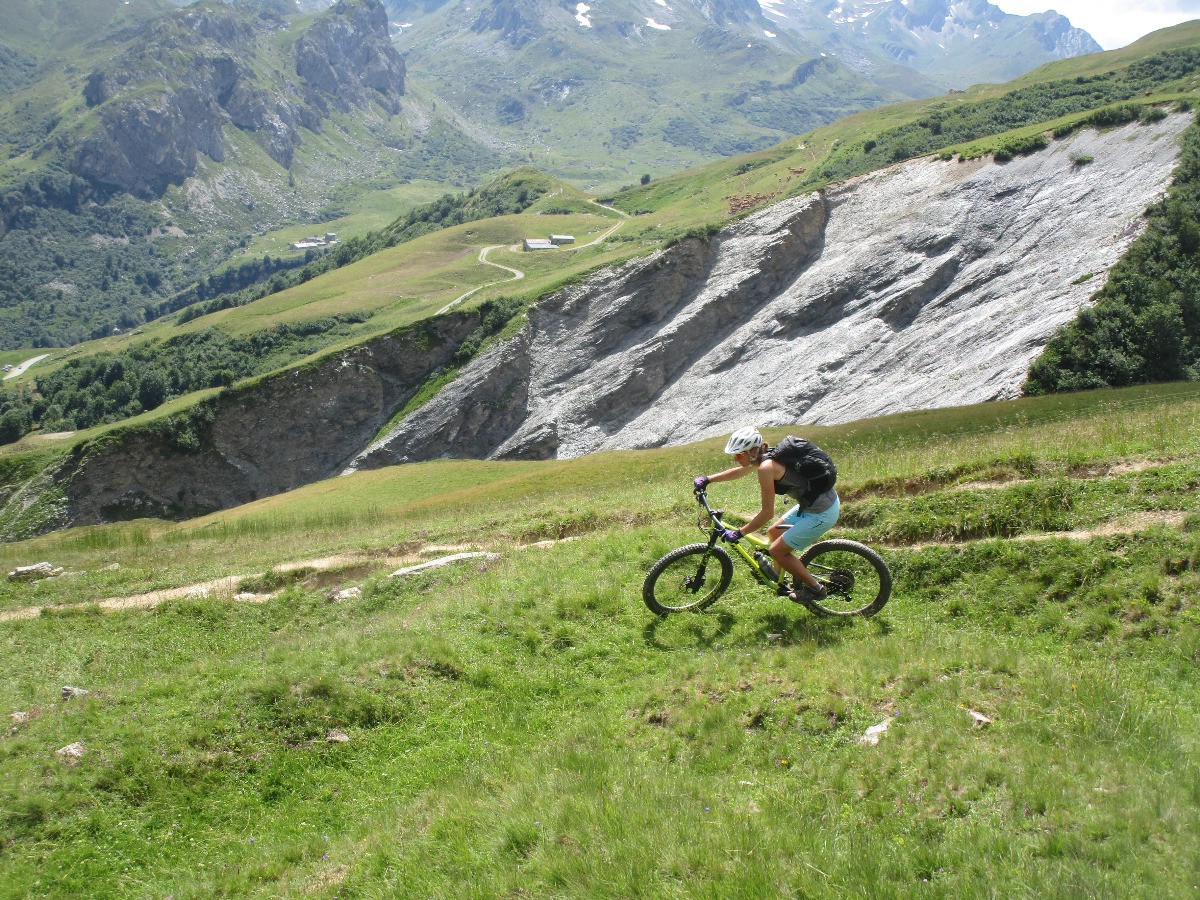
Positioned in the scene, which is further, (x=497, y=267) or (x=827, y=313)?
(x=497, y=267)

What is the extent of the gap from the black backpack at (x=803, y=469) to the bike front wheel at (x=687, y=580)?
7.48 feet

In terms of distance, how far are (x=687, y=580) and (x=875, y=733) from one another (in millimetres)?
5466

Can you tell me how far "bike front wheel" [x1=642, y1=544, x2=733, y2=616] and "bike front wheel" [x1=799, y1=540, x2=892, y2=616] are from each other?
1710mm

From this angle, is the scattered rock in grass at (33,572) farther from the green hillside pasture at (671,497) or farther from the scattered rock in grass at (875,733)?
the scattered rock in grass at (875,733)

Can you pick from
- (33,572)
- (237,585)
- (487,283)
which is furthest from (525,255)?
(237,585)

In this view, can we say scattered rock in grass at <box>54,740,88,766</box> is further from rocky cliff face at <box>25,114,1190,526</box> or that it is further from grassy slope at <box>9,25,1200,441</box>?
grassy slope at <box>9,25,1200,441</box>

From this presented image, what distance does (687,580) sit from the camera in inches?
561

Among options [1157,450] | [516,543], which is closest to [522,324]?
[516,543]

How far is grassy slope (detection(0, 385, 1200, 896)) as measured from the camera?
6871mm

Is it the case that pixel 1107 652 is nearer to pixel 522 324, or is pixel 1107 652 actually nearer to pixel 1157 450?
pixel 1157 450

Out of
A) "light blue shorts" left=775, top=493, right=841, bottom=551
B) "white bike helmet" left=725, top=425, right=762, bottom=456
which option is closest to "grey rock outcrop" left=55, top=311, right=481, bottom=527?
"white bike helmet" left=725, top=425, right=762, bottom=456

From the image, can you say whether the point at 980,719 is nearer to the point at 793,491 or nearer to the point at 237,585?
the point at 793,491

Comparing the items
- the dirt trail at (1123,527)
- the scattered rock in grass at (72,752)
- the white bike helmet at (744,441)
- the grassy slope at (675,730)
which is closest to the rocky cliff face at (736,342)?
the dirt trail at (1123,527)

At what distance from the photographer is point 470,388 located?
8712 cm
